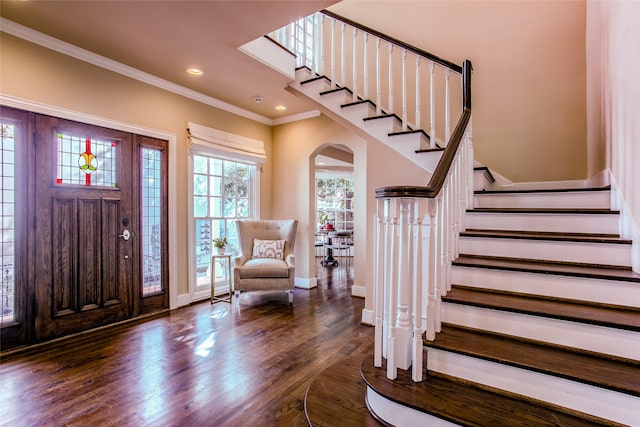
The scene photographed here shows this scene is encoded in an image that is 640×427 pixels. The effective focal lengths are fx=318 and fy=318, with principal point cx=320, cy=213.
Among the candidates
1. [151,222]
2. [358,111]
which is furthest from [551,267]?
[151,222]

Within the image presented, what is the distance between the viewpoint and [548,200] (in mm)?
2516

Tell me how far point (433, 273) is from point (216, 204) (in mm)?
3575

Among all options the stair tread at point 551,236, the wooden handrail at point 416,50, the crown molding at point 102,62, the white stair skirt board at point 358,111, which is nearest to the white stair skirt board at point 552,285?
the stair tread at point 551,236

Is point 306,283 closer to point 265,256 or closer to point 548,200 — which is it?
point 265,256

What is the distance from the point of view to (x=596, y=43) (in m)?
2.79

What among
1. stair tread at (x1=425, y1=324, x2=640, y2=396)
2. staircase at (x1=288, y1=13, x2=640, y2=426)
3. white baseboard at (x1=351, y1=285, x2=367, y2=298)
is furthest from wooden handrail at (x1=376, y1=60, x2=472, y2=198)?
white baseboard at (x1=351, y1=285, x2=367, y2=298)

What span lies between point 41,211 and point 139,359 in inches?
62.9

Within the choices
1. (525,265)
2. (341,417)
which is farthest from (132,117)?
(525,265)

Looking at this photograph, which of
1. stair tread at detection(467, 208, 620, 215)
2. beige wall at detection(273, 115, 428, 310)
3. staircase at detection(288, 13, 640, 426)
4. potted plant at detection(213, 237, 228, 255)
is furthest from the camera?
beige wall at detection(273, 115, 428, 310)

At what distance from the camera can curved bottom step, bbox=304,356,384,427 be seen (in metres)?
1.58

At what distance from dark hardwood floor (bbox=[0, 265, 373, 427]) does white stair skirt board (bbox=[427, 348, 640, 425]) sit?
65 centimetres

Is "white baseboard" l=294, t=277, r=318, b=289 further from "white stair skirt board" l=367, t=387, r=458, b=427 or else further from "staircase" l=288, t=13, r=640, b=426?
"white stair skirt board" l=367, t=387, r=458, b=427

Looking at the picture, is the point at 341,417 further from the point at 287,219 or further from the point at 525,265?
the point at 287,219

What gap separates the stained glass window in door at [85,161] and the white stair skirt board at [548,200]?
11.9 ft
